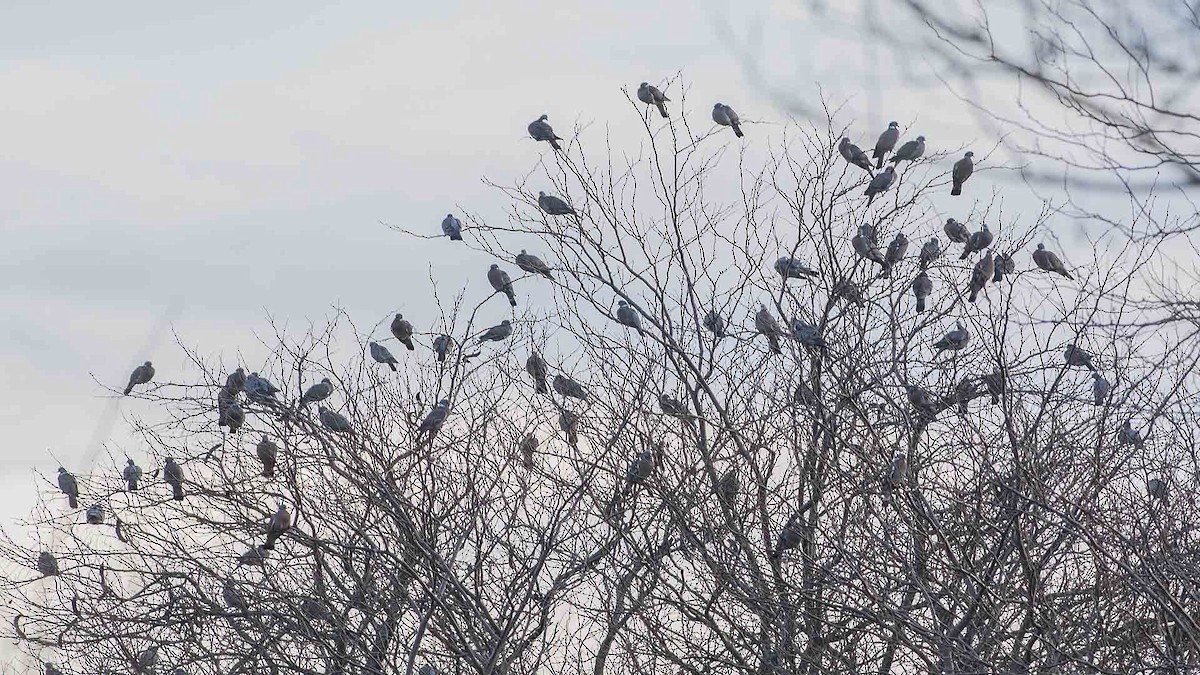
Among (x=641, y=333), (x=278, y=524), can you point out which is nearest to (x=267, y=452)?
(x=278, y=524)

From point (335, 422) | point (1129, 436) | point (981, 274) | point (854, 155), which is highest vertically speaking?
point (854, 155)

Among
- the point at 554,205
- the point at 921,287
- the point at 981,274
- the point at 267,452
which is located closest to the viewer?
the point at 981,274

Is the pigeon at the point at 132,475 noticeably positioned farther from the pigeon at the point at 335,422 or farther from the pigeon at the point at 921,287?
the pigeon at the point at 921,287

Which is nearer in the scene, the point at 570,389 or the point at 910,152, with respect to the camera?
the point at 570,389

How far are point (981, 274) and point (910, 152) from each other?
2.15 meters

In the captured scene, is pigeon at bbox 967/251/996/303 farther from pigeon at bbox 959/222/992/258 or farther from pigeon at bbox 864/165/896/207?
pigeon at bbox 864/165/896/207

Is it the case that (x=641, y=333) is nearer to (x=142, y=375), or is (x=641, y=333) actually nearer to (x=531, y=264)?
(x=531, y=264)

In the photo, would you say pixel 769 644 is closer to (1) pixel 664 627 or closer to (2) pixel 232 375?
(1) pixel 664 627

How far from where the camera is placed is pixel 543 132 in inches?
512

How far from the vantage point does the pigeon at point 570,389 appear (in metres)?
10.8

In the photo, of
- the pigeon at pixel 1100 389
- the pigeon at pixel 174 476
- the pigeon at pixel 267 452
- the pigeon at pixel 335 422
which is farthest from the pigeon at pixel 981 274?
the pigeon at pixel 174 476

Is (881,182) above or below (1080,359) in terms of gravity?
above

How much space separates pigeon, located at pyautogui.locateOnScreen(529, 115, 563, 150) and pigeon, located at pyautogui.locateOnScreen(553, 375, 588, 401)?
2.95 metres

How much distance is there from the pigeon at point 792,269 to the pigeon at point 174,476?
4914 millimetres
